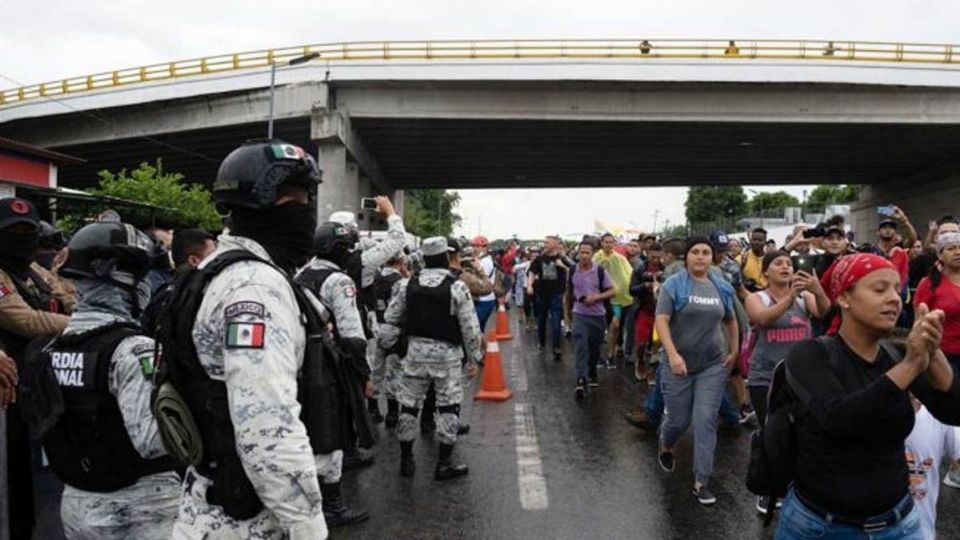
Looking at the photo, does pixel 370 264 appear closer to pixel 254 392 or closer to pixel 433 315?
pixel 433 315

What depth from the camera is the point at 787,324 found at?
5469 millimetres

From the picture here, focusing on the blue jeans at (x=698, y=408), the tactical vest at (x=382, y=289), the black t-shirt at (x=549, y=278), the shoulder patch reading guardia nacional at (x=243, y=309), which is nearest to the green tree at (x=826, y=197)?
the black t-shirt at (x=549, y=278)

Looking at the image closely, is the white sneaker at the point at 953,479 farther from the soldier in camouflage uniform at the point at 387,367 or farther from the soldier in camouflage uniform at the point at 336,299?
the soldier in camouflage uniform at the point at 387,367

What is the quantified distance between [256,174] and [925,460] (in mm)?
2979

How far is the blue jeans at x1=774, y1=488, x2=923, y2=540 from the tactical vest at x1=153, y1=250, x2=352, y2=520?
174 centimetres

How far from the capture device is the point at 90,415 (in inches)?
104

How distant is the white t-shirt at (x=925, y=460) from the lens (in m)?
3.22

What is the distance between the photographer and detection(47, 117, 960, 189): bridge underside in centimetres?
2648

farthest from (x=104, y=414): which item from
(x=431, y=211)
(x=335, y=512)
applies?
(x=431, y=211)

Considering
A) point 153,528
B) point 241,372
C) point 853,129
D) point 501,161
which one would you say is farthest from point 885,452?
point 501,161

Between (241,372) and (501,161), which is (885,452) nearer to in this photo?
(241,372)

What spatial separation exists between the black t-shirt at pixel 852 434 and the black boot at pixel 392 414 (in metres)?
5.42

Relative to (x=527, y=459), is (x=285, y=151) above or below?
above

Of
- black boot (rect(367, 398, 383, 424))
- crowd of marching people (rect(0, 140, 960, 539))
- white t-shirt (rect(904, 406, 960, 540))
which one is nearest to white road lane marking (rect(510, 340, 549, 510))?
black boot (rect(367, 398, 383, 424))
